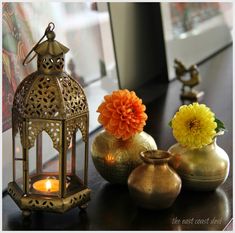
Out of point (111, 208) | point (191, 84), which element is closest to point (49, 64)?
point (111, 208)

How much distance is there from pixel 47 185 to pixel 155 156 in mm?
183

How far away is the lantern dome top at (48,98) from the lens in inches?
36.3

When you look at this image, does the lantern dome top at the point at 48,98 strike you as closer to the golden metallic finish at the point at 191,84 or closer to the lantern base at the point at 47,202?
the lantern base at the point at 47,202

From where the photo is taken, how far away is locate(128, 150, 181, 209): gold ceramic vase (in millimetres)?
957

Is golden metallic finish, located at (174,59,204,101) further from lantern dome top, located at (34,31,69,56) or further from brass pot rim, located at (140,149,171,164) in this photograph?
lantern dome top, located at (34,31,69,56)

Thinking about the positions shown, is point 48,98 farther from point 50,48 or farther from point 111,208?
point 111,208

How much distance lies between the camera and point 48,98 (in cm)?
93

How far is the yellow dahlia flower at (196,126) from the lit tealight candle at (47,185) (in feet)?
0.76

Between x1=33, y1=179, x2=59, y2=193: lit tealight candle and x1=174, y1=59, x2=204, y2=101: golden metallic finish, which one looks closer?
x1=33, y1=179, x2=59, y2=193: lit tealight candle

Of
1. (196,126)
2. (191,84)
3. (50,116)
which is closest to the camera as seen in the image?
(50,116)

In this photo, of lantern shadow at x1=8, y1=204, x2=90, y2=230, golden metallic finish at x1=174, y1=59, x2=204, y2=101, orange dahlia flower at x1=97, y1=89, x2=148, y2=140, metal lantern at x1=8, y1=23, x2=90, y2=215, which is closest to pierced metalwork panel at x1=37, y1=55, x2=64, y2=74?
metal lantern at x1=8, y1=23, x2=90, y2=215

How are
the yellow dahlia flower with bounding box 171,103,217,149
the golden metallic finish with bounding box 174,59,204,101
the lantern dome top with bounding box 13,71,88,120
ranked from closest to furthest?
the lantern dome top with bounding box 13,71,88,120 < the yellow dahlia flower with bounding box 171,103,217,149 < the golden metallic finish with bounding box 174,59,204,101

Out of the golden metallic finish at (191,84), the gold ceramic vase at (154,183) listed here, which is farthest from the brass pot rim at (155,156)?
the golden metallic finish at (191,84)

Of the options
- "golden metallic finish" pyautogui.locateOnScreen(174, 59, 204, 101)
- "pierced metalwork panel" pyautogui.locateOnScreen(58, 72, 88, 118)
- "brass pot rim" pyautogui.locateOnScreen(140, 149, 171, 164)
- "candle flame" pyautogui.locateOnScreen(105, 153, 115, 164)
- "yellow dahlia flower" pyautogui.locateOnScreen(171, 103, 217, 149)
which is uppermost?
"pierced metalwork panel" pyautogui.locateOnScreen(58, 72, 88, 118)
